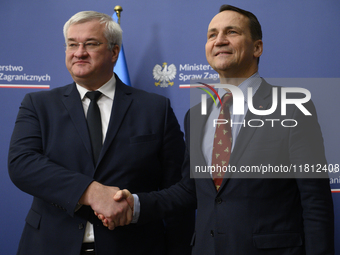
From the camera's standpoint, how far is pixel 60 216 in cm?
157

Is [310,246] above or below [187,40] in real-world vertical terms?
below

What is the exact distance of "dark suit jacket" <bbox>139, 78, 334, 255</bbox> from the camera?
1.27m

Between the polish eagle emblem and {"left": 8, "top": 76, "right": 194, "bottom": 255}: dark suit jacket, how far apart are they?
3.87 feet

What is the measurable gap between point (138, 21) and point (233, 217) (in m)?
2.28

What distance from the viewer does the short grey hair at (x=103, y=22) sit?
5.88ft

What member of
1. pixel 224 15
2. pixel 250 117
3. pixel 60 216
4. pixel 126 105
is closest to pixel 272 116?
pixel 250 117

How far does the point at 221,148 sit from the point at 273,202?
32 centimetres

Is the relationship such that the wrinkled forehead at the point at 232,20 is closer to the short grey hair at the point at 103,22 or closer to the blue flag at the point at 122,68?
the short grey hair at the point at 103,22

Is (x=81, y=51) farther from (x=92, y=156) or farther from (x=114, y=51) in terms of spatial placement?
(x=92, y=156)

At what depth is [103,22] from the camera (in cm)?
183

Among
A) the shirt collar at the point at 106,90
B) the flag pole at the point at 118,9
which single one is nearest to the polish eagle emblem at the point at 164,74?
the flag pole at the point at 118,9

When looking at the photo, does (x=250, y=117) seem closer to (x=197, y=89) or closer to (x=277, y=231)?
(x=277, y=231)

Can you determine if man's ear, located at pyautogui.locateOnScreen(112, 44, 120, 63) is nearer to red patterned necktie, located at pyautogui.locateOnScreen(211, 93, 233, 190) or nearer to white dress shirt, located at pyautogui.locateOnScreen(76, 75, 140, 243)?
white dress shirt, located at pyautogui.locateOnScreen(76, 75, 140, 243)

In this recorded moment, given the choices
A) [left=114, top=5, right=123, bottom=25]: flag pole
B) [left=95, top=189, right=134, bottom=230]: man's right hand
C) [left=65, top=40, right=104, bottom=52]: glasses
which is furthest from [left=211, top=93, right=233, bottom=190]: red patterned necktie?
[left=114, top=5, right=123, bottom=25]: flag pole
